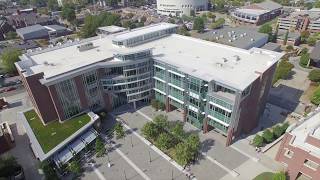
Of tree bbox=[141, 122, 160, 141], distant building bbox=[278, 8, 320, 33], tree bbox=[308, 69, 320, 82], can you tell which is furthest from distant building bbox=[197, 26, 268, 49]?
tree bbox=[141, 122, 160, 141]

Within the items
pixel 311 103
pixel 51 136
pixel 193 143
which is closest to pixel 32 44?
pixel 51 136

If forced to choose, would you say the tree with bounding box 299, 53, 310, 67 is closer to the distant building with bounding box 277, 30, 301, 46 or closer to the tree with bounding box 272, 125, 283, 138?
the distant building with bounding box 277, 30, 301, 46

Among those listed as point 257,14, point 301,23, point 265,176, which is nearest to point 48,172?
point 265,176

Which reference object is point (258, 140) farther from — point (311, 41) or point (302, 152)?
point (311, 41)

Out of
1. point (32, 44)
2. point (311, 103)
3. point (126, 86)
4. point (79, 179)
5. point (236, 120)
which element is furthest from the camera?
point (32, 44)

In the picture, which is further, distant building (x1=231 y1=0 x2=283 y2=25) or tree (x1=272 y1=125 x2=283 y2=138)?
distant building (x1=231 y1=0 x2=283 y2=25)

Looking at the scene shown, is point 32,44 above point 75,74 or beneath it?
beneath

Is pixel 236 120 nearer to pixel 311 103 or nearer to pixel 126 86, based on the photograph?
pixel 126 86
